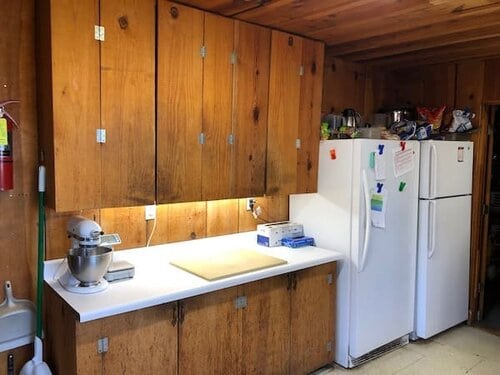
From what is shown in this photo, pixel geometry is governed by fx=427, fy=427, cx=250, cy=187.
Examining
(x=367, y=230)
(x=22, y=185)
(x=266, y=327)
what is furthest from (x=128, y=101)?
(x=367, y=230)

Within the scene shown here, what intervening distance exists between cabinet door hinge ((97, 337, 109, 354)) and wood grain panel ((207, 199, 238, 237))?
4.00 feet

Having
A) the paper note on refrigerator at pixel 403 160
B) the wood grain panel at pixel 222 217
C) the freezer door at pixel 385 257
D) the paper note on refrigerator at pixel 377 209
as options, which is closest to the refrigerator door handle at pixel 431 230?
the freezer door at pixel 385 257

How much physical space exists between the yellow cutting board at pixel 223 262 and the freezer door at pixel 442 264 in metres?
1.41

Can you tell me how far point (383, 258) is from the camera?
123 inches

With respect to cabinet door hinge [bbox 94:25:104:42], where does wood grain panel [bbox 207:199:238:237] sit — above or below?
below

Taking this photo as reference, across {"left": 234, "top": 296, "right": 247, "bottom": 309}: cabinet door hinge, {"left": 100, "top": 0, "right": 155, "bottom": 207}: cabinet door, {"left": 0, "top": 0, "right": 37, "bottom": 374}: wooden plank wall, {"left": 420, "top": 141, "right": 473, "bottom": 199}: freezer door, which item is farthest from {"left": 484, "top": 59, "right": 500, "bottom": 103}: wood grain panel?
{"left": 0, "top": 0, "right": 37, "bottom": 374}: wooden plank wall

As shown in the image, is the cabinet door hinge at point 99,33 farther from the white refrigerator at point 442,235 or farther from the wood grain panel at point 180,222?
the white refrigerator at point 442,235

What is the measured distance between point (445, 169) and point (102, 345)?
286cm

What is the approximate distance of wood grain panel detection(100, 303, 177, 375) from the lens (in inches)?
78.2

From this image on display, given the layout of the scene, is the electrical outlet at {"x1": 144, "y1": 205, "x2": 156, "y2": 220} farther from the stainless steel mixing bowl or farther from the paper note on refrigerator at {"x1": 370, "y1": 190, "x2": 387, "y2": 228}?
the paper note on refrigerator at {"x1": 370, "y1": 190, "x2": 387, "y2": 228}

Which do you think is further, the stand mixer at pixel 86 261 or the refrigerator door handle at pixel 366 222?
the refrigerator door handle at pixel 366 222

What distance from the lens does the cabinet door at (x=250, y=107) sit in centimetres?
269

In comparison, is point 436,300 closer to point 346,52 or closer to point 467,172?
point 467,172

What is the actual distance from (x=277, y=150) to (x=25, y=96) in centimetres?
156
